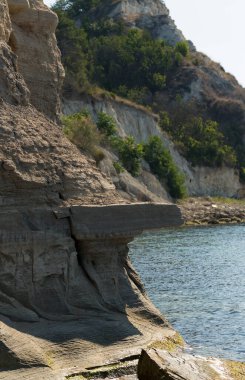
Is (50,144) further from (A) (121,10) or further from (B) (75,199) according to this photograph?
(A) (121,10)

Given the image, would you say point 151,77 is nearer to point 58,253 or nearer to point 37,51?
point 37,51

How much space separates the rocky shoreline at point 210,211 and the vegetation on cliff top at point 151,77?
833 centimetres

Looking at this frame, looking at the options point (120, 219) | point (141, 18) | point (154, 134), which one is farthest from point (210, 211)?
point (120, 219)

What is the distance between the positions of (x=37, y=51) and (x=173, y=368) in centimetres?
934

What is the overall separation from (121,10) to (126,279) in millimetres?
98493

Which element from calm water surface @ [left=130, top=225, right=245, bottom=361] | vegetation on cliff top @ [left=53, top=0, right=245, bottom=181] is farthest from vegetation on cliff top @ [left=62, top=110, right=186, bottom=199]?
calm water surface @ [left=130, top=225, right=245, bottom=361]

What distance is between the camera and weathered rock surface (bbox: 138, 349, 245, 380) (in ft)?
38.3

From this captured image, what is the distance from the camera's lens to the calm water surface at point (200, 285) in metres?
19.1

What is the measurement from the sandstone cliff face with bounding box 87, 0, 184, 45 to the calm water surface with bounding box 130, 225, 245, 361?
209 ft

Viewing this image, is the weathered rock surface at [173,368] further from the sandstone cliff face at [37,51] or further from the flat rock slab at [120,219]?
the sandstone cliff face at [37,51]

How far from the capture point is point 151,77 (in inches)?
3868

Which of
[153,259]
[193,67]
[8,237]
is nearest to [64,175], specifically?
[8,237]

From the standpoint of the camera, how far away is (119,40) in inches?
3856

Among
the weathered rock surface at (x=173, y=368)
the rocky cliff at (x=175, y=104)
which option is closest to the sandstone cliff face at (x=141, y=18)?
the rocky cliff at (x=175, y=104)
